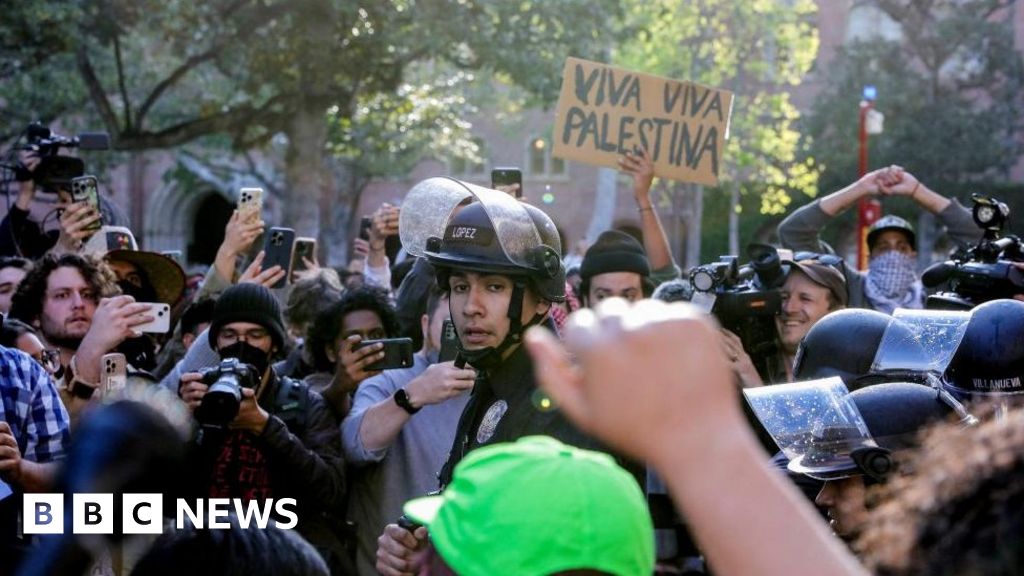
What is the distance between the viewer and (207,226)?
145 feet

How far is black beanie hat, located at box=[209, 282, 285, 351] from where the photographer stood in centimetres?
522

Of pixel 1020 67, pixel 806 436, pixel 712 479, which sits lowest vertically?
pixel 806 436

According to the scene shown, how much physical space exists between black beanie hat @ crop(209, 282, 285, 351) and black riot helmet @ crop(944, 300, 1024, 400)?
2.43 m

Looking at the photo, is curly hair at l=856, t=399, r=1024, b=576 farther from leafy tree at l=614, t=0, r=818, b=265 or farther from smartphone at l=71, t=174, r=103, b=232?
leafy tree at l=614, t=0, r=818, b=265

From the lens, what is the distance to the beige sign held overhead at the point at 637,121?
24.6ft

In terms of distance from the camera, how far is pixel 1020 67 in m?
37.6

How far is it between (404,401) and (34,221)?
11.7 ft

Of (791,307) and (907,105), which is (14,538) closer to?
(791,307)

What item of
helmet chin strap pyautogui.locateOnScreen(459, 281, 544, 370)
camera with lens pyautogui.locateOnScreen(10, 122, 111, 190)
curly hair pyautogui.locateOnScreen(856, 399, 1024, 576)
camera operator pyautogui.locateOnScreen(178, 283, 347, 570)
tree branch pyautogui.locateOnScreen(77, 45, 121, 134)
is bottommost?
camera operator pyautogui.locateOnScreen(178, 283, 347, 570)

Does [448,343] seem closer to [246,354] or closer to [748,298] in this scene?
[246,354]

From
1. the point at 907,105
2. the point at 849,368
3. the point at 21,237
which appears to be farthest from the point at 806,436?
the point at 907,105

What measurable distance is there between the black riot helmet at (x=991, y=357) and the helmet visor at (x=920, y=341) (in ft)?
0.11

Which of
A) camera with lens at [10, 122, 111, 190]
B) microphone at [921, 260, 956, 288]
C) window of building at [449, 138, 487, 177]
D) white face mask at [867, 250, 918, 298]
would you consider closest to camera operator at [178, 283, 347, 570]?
camera with lens at [10, 122, 111, 190]

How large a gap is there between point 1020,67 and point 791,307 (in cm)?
3427
